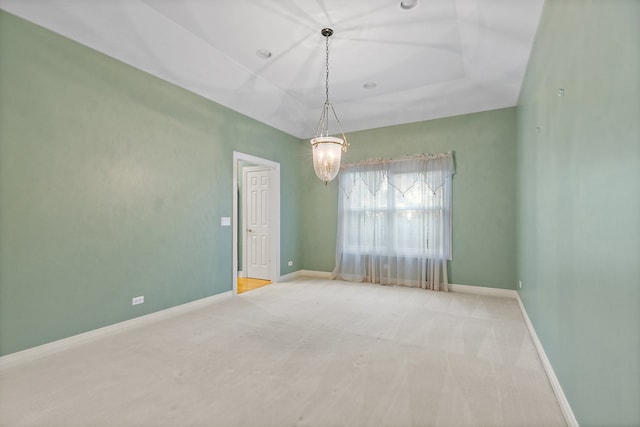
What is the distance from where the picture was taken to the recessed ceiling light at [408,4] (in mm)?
2668

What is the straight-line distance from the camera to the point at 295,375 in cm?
226

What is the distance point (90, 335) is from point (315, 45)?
385 centimetres

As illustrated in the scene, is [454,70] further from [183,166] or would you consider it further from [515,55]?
[183,166]

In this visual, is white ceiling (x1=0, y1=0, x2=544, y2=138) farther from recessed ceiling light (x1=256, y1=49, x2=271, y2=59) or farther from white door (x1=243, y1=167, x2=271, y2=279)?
white door (x1=243, y1=167, x2=271, y2=279)

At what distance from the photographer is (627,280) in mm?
1109

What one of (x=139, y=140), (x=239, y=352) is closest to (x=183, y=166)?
(x=139, y=140)

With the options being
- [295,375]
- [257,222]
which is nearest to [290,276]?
[257,222]

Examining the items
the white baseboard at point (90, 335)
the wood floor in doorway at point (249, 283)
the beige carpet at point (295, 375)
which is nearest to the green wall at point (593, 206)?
the beige carpet at point (295, 375)

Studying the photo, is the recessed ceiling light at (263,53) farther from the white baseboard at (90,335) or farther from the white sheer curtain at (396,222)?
the white baseboard at (90,335)

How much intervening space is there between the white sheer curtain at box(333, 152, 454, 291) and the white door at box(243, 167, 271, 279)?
4.48 feet

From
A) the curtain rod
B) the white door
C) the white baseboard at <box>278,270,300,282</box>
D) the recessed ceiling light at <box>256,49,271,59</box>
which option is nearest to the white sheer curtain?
the curtain rod

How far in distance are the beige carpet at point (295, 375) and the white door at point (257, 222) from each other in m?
2.13

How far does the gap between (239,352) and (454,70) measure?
4242mm


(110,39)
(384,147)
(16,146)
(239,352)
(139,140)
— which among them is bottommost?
(239,352)
